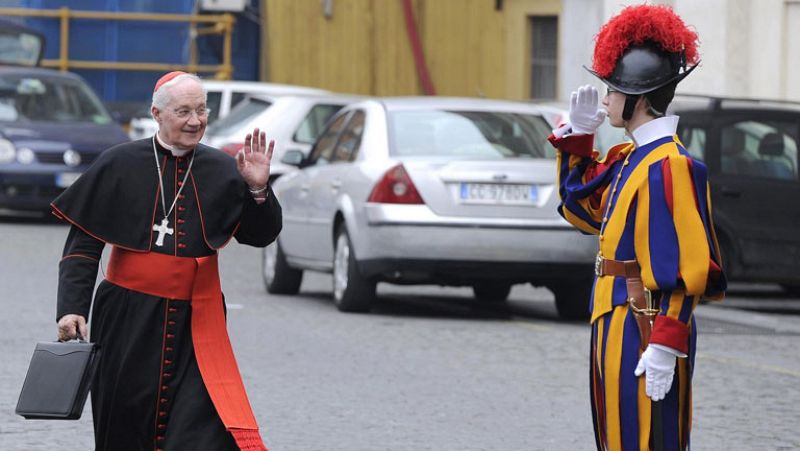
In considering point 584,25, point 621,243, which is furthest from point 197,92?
point 584,25

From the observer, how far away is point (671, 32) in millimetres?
5348

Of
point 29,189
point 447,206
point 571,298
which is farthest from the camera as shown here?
point 29,189

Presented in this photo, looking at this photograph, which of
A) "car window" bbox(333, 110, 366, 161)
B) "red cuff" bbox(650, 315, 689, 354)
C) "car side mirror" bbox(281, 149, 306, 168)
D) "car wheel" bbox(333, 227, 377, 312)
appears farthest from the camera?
"car side mirror" bbox(281, 149, 306, 168)

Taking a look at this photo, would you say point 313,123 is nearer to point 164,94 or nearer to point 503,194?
point 503,194

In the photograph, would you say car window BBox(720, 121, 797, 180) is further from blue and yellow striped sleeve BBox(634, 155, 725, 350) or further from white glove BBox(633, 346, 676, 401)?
white glove BBox(633, 346, 676, 401)

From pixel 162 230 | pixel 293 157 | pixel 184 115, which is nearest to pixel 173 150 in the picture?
pixel 184 115

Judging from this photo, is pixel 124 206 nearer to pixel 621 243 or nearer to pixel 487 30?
pixel 621 243

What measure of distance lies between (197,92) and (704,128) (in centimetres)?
977

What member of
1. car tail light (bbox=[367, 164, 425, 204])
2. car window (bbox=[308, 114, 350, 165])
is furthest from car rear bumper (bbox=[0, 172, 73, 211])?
car tail light (bbox=[367, 164, 425, 204])

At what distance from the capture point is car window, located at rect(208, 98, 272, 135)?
21.0m

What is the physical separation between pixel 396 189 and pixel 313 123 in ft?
25.9

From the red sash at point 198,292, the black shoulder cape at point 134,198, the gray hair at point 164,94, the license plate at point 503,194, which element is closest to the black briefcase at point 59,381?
the red sash at point 198,292

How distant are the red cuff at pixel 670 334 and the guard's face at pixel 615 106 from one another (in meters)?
0.59

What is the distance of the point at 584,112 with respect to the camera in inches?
221
